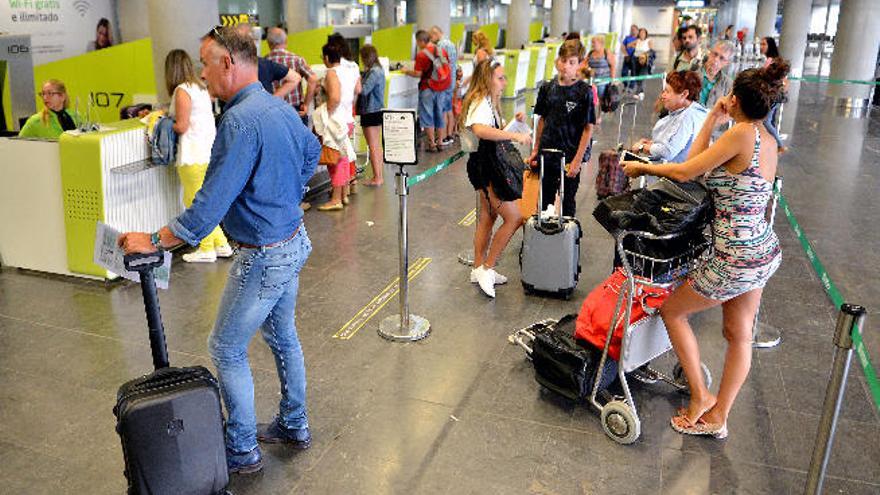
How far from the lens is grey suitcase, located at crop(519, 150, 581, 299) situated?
15.4ft

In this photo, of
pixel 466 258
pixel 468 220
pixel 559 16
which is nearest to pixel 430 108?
pixel 468 220

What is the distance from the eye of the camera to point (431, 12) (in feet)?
46.4

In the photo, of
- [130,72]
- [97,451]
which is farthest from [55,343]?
[130,72]

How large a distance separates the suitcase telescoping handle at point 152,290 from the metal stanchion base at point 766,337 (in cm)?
326

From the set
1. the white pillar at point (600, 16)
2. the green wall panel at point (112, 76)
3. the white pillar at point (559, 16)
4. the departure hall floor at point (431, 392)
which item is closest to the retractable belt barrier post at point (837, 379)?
the departure hall floor at point (431, 392)

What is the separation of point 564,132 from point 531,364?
178 cm

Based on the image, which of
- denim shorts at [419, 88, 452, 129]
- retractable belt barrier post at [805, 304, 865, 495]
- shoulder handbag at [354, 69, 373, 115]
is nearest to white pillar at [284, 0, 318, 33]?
denim shorts at [419, 88, 452, 129]

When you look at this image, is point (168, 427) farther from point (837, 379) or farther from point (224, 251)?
point (224, 251)

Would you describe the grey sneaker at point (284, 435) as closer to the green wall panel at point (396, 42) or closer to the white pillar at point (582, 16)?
the green wall panel at point (396, 42)

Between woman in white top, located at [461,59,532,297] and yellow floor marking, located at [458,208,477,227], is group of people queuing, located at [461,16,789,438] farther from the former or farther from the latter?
yellow floor marking, located at [458,208,477,227]

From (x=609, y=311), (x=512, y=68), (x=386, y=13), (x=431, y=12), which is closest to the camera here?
(x=609, y=311)

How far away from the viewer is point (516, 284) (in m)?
5.12

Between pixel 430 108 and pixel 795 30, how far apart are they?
649 inches

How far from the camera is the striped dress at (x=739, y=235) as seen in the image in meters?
2.83
